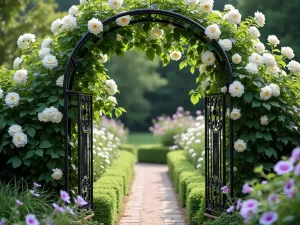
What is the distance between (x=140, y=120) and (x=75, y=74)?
99.1ft

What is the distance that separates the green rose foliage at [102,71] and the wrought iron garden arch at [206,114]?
0.07 metres

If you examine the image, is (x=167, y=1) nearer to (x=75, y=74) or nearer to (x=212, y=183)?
(x=75, y=74)

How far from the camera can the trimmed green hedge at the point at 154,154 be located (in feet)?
50.4

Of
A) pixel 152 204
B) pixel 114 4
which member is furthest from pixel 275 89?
pixel 152 204

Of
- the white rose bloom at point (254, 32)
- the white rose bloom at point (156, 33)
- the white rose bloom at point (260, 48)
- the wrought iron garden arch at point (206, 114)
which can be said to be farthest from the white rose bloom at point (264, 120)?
the white rose bloom at point (156, 33)

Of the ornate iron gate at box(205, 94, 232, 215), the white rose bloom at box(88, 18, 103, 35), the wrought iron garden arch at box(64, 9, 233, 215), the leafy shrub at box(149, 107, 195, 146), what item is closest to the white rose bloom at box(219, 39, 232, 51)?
the wrought iron garden arch at box(64, 9, 233, 215)

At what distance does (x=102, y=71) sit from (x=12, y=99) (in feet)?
3.45

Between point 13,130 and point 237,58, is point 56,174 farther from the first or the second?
point 237,58

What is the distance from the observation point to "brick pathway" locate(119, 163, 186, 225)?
244 inches

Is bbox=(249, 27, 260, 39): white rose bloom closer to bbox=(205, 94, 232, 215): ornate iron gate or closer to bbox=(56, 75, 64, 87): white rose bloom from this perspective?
bbox=(205, 94, 232, 215): ornate iron gate

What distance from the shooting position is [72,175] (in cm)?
534

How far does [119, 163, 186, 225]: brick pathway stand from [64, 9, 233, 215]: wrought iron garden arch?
103 centimetres

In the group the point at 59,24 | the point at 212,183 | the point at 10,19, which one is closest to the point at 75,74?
the point at 59,24

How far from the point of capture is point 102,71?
5.50 meters
